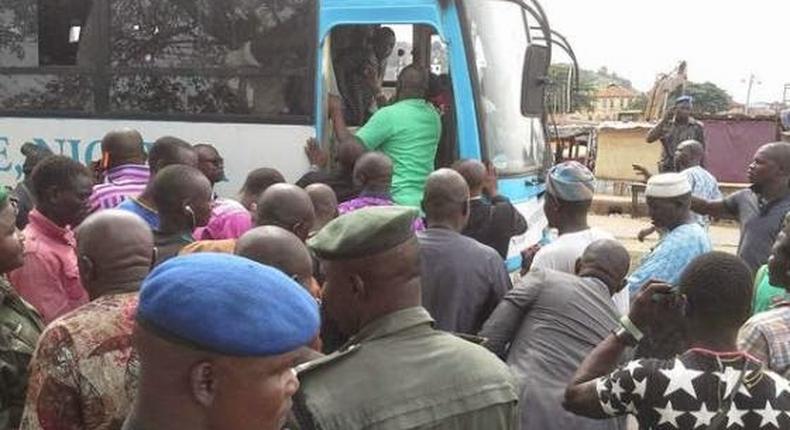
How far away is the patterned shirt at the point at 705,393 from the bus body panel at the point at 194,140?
4301 mm

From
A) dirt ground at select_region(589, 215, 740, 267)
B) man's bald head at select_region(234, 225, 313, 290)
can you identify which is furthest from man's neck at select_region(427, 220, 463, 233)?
dirt ground at select_region(589, 215, 740, 267)

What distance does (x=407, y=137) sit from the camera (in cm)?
627

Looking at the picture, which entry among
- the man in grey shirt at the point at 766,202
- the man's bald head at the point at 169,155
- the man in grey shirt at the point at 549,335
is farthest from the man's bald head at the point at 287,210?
the man in grey shirt at the point at 766,202

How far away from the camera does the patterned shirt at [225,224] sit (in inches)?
166

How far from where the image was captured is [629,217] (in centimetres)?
1577

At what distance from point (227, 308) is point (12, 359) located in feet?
5.04

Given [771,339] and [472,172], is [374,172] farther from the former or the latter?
[771,339]

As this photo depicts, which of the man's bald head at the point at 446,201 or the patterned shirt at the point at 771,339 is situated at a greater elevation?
the man's bald head at the point at 446,201

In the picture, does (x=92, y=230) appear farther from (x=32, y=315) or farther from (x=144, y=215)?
(x=144, y=215)

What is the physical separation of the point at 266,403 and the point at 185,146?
3.70 m

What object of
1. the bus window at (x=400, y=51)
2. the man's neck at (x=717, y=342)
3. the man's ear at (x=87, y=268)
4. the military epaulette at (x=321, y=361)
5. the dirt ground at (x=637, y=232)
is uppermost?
the bus window at (x=400, y=51)

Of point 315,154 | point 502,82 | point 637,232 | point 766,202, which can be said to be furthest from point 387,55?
point 637,232

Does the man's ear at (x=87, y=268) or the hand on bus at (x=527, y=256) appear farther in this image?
the hand on bus at (x=527, y=256)

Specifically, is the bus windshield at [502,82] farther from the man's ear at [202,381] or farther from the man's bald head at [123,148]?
the man's ear at [202,381]
